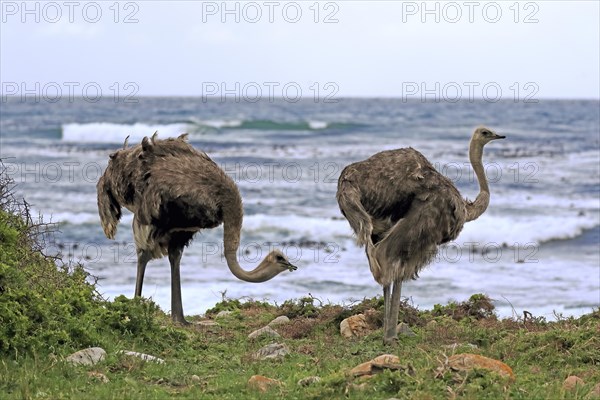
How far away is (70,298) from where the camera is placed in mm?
7617

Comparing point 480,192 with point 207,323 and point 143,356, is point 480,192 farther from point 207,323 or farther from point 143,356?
point 143,356

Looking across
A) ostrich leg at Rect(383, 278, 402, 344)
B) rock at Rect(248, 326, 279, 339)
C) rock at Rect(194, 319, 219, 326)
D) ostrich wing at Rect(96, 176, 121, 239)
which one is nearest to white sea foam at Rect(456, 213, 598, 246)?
rock at Rect(194, 319, 219, 326)

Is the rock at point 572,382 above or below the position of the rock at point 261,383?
below

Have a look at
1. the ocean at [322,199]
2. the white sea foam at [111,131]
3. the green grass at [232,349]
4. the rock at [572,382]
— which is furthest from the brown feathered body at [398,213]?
the white sea foam at [111,131]

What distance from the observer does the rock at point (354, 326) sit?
8.42 m

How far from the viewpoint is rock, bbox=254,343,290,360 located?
7.34 m

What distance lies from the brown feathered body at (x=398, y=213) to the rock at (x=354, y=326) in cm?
84

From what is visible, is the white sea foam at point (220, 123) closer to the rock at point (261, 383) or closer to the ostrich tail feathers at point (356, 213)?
the ostrich tail feathers at point (356, 213)

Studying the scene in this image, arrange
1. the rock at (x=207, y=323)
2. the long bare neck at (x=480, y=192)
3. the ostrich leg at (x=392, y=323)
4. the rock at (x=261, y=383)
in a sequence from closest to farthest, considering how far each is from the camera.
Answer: the rock at (x=261, y=383) < the ostrich leg at (x=392, y=323) < the long bare neck at (x=480, y=192) < the rock at (x=207, y=323)

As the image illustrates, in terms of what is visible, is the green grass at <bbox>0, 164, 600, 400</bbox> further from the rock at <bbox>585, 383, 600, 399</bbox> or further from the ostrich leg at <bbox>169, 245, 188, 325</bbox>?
the ostrich leg at <bbox>169, 245, 188, 325</bbox>

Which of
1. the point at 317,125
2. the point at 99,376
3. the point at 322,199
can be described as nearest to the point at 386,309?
the point at 99,376

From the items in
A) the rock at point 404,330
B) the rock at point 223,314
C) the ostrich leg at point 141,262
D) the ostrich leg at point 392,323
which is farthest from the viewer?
the rock at point 223,314

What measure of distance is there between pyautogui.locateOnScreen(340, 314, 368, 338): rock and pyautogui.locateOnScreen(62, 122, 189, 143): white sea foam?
1505 inches

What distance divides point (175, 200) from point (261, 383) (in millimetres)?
2782
